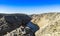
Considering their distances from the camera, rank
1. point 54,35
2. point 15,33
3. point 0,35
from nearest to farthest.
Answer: point 54,35, point 15,33, point 0,35

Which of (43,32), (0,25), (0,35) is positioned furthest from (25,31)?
(0,25)

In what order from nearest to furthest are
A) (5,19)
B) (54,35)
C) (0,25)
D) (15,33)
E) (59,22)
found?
(54,35)
(59,22)
(15,33)
(0,25)
(5,19)

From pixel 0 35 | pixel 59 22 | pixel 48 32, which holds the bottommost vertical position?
pixel 0 35

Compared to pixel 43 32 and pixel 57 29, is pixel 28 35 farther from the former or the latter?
pixel 57 29

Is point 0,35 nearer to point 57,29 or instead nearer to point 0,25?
point 0,25

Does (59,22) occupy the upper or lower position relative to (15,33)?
upper

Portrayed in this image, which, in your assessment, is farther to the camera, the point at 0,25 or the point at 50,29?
the point at 0,25

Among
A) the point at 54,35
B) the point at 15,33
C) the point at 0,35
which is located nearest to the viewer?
the point at 54,35

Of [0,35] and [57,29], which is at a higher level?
[57,29]

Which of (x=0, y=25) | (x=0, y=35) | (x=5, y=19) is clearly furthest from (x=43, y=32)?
(x=5, y=19)
